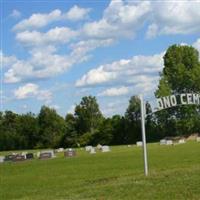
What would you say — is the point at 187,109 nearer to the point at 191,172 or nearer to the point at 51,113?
the point at 51,113

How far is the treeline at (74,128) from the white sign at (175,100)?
89.5 metres

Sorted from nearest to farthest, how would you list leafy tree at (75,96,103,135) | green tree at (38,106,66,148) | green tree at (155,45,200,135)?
green tree at (155,45,200,135) < green tree at (38,106,66,148) < leafy tree at (75,96,103,135)

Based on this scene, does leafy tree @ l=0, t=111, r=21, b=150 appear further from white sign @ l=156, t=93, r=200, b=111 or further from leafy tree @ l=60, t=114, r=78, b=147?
white sign @ l=156, t=93, r=200, b=111

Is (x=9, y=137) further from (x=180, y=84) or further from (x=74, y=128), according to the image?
(x=180, y=84)

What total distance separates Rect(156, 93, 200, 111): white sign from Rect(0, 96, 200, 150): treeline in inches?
3522

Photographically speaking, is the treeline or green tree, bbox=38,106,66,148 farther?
green tree, bbox=38,106,66,148

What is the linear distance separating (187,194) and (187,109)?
89.2 meters

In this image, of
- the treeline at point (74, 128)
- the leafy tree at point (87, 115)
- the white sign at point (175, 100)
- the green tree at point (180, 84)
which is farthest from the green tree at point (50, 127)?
the white sign at point (175, 100)

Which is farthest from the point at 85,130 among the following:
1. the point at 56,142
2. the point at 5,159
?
the point at 5,159

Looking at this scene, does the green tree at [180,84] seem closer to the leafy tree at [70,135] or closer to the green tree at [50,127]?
the leafy tree at [70,135]

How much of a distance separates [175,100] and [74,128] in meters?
120

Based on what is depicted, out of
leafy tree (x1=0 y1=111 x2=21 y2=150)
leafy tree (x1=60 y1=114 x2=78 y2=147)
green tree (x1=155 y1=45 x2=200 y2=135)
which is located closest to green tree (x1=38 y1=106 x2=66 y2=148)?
leafy tree (x1=60 y1=114 x2=78 y2=147)

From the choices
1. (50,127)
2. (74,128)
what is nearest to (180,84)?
(74,128)

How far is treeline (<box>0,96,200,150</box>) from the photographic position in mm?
128750
